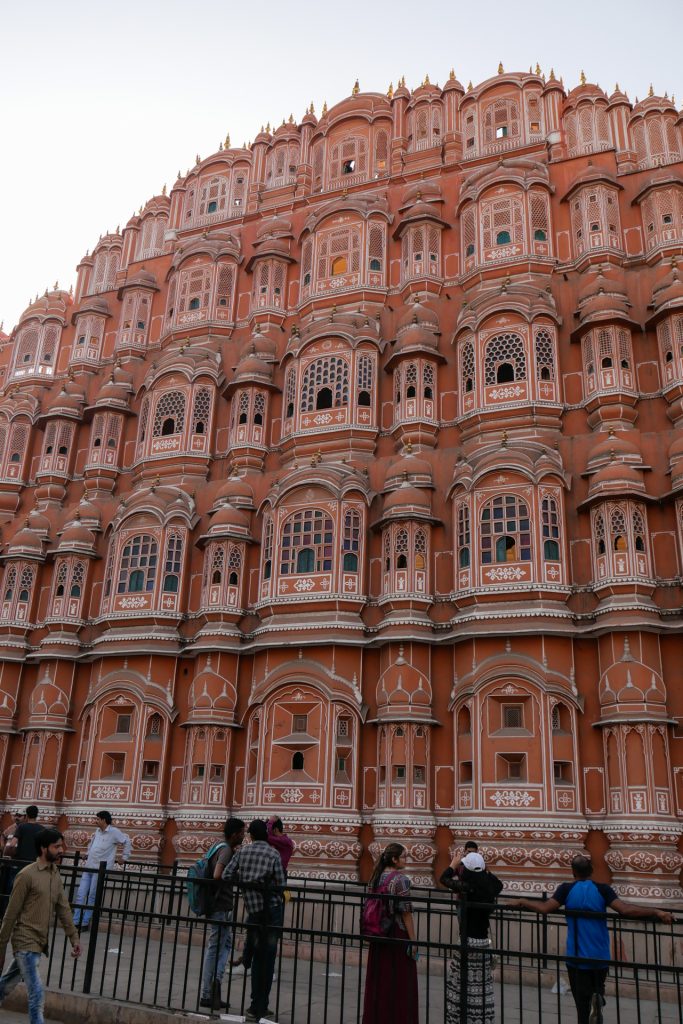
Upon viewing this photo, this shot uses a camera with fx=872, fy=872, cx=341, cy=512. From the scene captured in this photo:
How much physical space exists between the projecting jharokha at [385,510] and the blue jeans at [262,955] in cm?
1074

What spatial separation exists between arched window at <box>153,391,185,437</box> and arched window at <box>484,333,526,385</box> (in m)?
9.98

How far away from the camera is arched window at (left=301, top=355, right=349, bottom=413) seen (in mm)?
25953

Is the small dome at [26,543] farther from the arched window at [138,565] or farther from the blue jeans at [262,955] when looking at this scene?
the blue jeans at [262,955]

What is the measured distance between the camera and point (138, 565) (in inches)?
1005

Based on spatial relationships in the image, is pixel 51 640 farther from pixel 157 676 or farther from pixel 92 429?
pixel 92 429

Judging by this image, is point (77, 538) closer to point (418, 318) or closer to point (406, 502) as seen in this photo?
point (406, 502)

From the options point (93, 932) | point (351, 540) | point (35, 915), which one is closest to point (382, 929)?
point (35, 915)

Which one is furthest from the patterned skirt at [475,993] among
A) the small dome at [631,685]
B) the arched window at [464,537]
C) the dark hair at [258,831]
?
the arched window at [464,537]

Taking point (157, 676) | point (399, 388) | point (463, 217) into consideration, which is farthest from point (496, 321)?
point (157, 676)

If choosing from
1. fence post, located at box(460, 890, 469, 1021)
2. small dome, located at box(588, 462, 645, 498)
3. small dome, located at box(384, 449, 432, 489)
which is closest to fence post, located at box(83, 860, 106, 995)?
fence post, located at box(460, 890, 469, 1021)

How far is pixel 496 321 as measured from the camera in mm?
24625

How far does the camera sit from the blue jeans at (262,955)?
29.1ft

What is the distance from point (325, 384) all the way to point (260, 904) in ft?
61.2

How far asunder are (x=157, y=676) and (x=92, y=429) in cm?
1006
